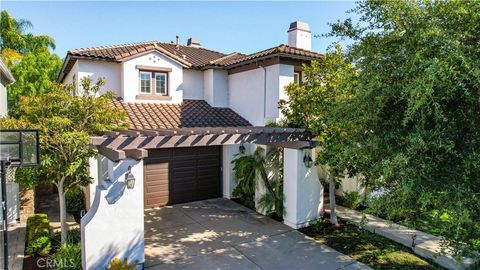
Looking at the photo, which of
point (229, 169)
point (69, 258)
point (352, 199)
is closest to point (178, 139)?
point (69, 258)

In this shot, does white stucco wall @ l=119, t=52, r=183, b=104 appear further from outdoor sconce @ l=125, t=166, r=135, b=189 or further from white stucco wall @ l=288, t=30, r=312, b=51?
outdoor sconce @ l=125, t=166, r=135, b=189

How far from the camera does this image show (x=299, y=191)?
35.8 ft

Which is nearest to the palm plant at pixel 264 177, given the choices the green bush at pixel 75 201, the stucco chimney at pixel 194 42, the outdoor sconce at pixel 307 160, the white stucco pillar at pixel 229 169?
the white stucco pillar at pixel 229 169

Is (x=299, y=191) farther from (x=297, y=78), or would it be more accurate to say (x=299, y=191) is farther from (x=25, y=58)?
(x=25, y=58)

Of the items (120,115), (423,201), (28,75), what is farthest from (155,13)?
(28,75)

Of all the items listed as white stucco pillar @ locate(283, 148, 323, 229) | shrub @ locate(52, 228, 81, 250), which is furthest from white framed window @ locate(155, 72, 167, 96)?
shrub @ locate(52, 228, 81, 250)

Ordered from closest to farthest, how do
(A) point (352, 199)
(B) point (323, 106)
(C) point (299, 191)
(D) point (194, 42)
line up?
(B) point (323, 106)
(C) point (299, 191)
(A) point (352, 199)
(D) point (194, 42)

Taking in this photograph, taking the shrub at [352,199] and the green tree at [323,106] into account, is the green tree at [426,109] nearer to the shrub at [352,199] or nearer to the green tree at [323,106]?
the green tree at [323,106]

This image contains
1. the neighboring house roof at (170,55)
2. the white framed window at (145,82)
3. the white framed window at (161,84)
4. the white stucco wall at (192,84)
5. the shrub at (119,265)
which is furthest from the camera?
the white stucco wall at (192,84)

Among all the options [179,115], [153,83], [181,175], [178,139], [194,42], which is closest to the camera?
[178,139]

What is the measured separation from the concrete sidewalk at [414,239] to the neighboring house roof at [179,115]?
674 cm

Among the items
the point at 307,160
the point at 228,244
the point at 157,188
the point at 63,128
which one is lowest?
the point at 228,244

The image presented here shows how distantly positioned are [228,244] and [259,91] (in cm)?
723

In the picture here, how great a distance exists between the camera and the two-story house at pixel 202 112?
10.9m
